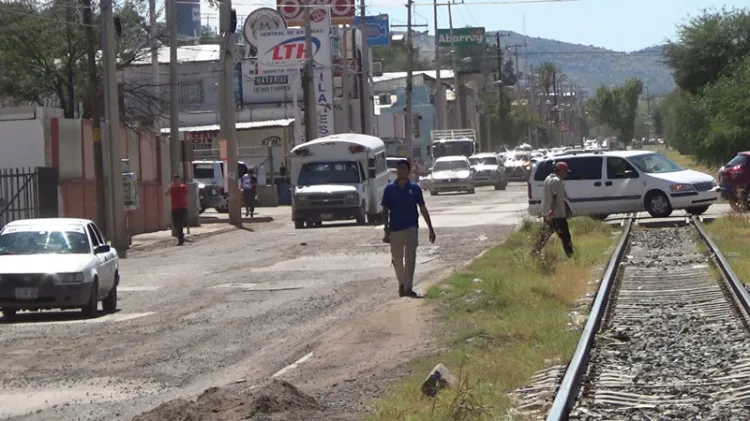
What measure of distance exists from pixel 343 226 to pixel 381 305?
22.4 metres

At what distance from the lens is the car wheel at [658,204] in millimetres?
33656

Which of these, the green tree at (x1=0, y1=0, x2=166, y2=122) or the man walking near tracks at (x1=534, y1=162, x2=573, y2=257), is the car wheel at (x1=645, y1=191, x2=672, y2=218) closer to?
the man walking near tracks at (x1=534, y1=162, x2=573, y2=257)

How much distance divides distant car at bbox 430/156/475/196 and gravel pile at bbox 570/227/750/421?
42628 mm

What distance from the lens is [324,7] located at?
204 ft

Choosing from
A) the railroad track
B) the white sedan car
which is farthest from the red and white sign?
the railroad track

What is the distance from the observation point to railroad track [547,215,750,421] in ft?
32.7

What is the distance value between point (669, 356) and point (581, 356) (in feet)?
3.77

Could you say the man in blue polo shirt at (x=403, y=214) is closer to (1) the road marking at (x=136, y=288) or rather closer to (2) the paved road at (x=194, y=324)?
(2) the paved road at (x=194, y=324)

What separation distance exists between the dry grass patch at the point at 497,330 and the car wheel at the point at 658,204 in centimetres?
782

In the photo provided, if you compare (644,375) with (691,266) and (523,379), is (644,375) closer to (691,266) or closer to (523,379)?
(523,379)

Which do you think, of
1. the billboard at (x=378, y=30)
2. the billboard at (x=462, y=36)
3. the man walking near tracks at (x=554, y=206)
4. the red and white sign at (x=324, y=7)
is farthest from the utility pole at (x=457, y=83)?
the man walking near tracks at (x=554, y=206)

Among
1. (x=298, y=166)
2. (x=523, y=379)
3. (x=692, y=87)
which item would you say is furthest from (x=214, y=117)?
(x=523, y=379)

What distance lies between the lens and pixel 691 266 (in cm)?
2177

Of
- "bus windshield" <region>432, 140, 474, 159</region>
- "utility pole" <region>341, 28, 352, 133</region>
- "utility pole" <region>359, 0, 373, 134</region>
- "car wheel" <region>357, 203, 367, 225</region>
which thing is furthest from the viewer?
"bus windshield" <region>432, 140, 474, 159</region>
